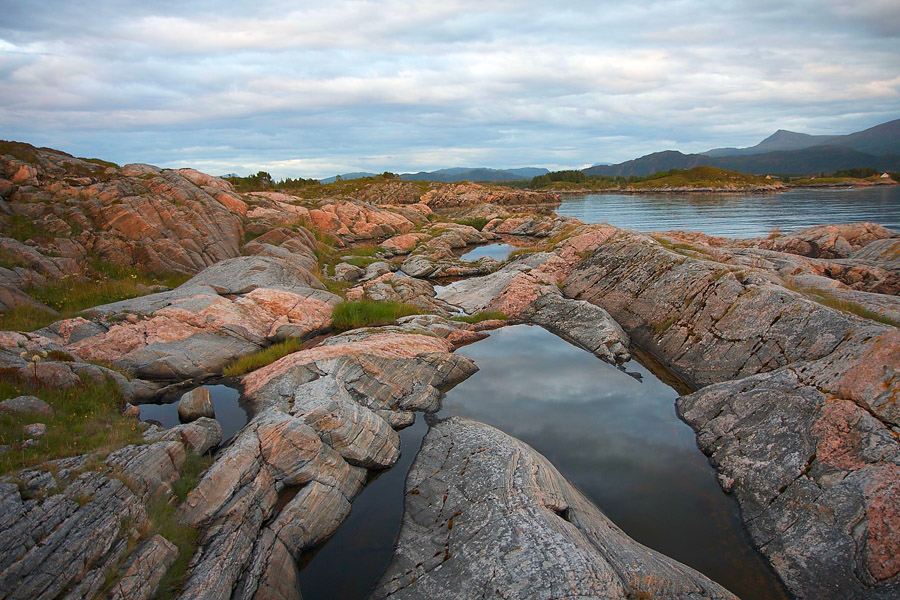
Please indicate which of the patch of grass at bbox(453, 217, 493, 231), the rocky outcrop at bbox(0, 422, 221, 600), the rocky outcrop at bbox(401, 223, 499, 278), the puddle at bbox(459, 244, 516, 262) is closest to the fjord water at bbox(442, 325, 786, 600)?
the rocky outcrop at bbox(0, 422, 221, 600)

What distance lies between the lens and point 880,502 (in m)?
8.74

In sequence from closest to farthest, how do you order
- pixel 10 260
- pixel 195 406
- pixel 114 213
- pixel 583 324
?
pixel 195 406, pixel 10 260, pixel 583 324, pixel 114 213

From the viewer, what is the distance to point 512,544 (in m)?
8.37

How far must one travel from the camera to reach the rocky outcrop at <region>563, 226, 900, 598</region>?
8.65m

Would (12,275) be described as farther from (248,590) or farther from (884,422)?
(884,422)

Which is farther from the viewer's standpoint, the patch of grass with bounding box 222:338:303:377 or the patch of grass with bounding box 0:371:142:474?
the patch of grass with bounding box 222:338:303:377

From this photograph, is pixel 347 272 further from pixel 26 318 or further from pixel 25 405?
pixel 25 405

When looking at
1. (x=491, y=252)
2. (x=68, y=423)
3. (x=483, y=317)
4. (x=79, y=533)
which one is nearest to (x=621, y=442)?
(x=483, y=317)

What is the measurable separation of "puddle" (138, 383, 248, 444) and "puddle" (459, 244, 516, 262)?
3424 centimetres

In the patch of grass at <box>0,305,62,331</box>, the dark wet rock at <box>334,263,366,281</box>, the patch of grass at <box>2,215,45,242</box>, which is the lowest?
the dark wet rock at <box>334,263,366,281</box>

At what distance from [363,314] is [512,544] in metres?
15.1

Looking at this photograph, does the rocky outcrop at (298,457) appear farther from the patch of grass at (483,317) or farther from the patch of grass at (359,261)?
the patch of grass at (359,261)

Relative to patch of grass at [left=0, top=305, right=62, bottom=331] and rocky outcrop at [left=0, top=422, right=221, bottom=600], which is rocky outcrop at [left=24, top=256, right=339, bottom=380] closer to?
patch of grass at [left=0, top=305, right=62, bottom=331]

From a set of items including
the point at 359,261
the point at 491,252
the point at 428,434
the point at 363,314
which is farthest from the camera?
the point at 491,252
